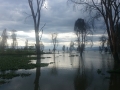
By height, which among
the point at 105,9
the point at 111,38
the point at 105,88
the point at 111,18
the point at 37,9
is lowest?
the point at 105,88

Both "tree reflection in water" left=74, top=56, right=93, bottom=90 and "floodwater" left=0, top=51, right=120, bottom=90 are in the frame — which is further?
"tree reflection in water" left=74, top=56, right=93, bottom=90

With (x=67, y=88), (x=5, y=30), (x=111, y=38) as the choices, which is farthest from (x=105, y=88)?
(x=5, y=30)

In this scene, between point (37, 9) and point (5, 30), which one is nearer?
point (37, 9)

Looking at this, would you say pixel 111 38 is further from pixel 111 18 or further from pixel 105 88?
pixel 105 88

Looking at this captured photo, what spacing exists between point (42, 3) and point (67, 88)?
18731 mm

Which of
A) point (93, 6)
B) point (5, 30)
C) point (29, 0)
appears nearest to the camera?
point (93, 6)

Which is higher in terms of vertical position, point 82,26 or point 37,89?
point 82,26

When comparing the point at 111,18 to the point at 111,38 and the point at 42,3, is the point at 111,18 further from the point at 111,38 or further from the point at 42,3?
the point at 42,3

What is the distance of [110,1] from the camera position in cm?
1474

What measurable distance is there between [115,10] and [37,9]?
12.1 meters

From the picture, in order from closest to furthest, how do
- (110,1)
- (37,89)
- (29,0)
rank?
(37,89) < (110,1) < (29,0)

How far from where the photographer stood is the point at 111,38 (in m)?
15.6

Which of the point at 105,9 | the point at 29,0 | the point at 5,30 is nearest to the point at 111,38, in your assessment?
the point at 105,9

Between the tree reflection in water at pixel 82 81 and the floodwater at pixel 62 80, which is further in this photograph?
the tree reflection in water at pixel 82 81
